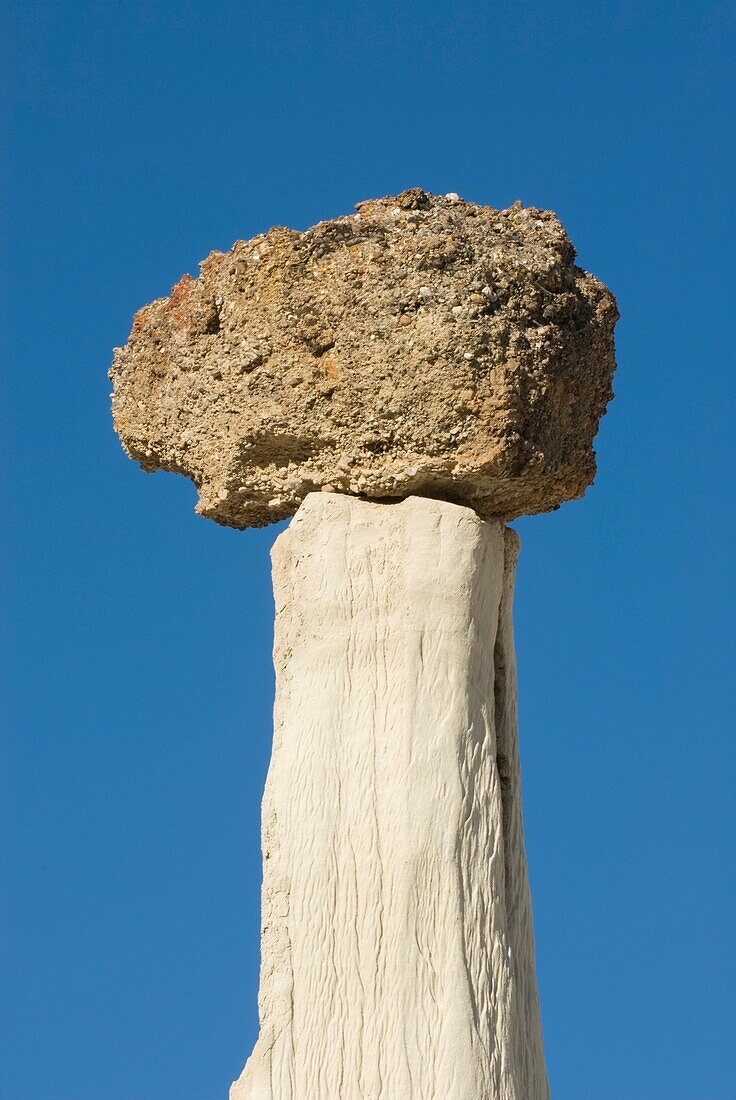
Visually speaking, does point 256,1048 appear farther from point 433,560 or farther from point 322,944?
point 433,560

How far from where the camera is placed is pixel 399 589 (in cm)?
955

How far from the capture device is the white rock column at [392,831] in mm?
9195

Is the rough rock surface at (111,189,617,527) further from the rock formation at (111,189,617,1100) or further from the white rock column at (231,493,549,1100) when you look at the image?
the white rock column at (231,493,549,1100)

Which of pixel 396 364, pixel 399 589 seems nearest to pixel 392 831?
pixel 399 589

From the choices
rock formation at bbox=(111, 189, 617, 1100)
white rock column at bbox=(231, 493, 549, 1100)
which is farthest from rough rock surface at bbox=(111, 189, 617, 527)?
white rock column at bbox=(231, 493, 549, 1100)

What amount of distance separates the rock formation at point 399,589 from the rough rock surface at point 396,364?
1 cm

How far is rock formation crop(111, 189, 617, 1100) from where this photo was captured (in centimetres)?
925

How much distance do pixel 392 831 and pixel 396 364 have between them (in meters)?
2.07

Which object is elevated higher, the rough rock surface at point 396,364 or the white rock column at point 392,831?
the rough rock surface at point 396,364

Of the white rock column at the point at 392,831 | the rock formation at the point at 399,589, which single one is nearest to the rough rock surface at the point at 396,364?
the rock formation at the point at 399,589

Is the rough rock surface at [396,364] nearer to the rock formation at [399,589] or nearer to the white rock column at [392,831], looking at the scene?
the rock formation at [399,589]

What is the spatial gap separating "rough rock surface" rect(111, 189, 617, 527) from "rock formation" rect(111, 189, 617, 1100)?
13mm

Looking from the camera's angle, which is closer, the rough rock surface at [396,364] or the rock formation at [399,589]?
the rock formation at [399,589]

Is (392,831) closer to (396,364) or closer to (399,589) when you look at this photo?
(399,589)
